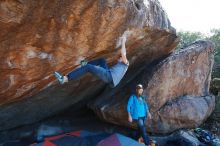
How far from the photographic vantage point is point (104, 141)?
10078 millimetres

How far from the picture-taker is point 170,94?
37.2ft

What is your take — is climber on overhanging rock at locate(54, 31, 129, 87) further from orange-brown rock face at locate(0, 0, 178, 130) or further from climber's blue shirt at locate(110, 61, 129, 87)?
orange-brown rock face at locate(0, 0, 178, 130)

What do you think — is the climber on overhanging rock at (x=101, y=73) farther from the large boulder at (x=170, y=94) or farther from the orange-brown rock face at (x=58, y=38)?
the large boulder at (x=170, y=94)

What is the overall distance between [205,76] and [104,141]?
16.1ft

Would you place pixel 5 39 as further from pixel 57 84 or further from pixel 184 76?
pixel 184 76

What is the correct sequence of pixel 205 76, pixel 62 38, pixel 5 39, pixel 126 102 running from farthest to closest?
pixel 205 76, pixel 126 102, pixel 62 38, pixel 5 39

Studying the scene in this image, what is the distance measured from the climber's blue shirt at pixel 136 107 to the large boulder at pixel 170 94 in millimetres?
975

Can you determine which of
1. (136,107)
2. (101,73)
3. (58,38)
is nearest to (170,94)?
(136,107)

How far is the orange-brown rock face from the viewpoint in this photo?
696cm

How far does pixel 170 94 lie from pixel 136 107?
2.18 meters

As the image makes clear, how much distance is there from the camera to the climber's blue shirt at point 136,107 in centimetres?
960

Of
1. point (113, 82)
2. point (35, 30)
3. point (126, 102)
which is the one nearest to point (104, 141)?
point (126, 102)

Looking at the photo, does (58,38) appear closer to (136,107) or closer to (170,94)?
(136,107)

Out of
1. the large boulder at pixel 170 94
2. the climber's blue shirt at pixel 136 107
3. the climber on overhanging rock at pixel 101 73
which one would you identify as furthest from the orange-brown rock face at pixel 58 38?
the climber's blue shirt at pixel 136 107
